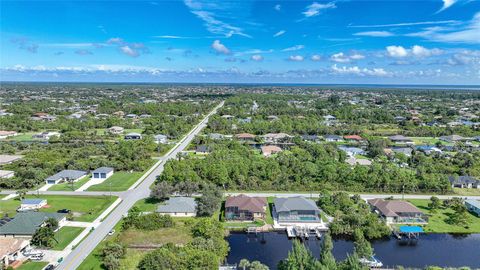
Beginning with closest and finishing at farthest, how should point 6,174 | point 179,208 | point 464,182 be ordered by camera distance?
point 179,208 < point 464,182 < point 6,174

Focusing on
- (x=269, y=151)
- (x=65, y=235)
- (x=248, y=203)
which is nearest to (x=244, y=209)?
(x=248, y=203)

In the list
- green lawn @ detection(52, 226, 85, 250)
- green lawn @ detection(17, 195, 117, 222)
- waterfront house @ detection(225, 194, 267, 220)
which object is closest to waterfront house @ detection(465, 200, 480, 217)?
waterfront house @ detection(225, 194, 267, 220)

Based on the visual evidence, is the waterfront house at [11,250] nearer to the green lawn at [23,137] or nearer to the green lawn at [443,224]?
the green lawn at [443,224]

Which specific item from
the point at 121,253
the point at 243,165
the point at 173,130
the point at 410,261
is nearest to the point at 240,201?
the point at 243,165

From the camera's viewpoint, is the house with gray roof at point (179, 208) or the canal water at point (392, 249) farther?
the house with gray roof at point (179, 208)

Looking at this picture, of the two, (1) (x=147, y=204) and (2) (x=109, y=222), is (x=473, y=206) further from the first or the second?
(2) (x=109, y=222)

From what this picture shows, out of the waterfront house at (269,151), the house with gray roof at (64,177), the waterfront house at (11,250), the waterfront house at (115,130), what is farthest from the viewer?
the waterfront house at (115,130)

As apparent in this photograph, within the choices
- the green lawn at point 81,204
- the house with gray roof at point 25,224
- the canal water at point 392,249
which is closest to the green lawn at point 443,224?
the canal water at point 392,249

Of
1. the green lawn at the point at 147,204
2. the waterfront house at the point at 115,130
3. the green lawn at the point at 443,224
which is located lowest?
the green lawn at the point at 443,224
